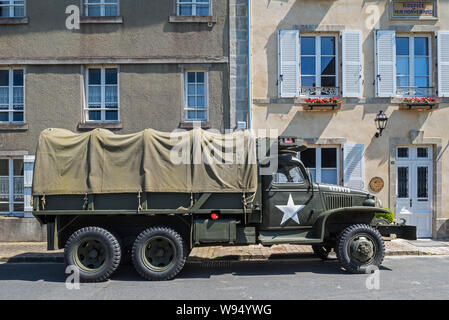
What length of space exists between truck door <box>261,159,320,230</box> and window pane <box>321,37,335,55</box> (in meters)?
5.80

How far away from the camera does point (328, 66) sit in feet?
37.0

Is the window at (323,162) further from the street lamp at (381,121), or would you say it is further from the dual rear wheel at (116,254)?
the dual rear wheel at (116,254)

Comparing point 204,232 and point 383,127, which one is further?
point 383,127

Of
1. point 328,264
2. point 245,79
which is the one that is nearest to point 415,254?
point 328,264

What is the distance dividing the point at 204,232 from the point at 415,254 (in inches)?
214

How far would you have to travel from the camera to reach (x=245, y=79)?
1098 centimetres

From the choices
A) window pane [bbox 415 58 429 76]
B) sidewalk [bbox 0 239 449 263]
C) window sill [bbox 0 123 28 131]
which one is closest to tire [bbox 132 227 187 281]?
sidewalk [bbox 0 239 449 263]

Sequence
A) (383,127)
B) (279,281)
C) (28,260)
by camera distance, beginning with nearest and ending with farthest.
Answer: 1. (279,281)
2. (28,260)
3. (383,127)

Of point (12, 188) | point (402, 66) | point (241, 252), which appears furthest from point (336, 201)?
point (12, 188)

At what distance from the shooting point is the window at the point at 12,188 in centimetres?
1095

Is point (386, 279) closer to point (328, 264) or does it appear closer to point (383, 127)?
point (328, 264)

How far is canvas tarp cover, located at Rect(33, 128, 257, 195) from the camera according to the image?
6660 mm

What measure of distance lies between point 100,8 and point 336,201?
8927 millimetres

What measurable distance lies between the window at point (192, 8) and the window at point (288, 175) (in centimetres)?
624
